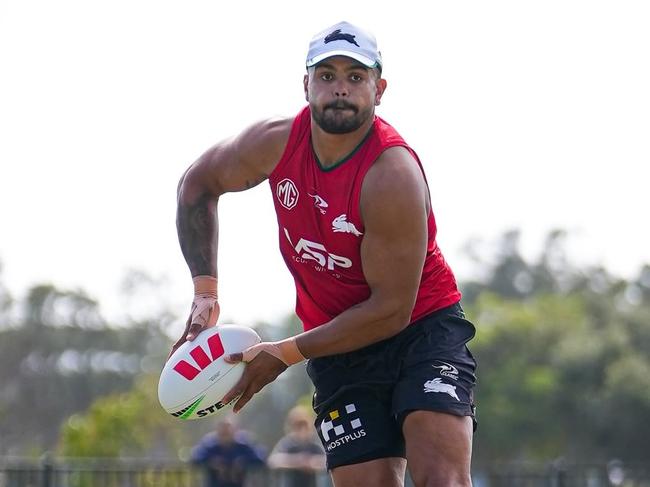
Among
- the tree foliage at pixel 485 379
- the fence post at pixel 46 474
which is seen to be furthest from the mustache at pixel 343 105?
the tree foliage at pixel 485 379

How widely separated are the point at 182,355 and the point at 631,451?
33323 mm

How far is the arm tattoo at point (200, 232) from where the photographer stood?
6.35 meters

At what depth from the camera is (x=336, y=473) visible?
6.01m

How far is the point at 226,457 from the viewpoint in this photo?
13.9 meters

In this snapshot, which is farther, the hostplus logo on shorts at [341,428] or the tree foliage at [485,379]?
the tree foliage at [485,379]

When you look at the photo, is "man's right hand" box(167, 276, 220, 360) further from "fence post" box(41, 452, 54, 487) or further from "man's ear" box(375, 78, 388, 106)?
"fence post" box(41, 452, 54, 487)

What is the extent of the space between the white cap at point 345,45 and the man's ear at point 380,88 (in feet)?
0.28

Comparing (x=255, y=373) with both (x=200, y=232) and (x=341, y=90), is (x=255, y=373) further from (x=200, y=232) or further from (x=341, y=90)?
(x=341, y=90)

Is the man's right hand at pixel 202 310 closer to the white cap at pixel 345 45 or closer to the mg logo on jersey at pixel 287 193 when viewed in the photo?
the mg logo on jersey at pixel 287 193

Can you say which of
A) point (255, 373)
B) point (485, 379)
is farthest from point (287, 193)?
point (485, 379)

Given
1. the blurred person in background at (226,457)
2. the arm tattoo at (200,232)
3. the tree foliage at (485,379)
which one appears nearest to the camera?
the arm tattoo at (200,232)

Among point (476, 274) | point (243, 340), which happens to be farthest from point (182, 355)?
point (476, 274)

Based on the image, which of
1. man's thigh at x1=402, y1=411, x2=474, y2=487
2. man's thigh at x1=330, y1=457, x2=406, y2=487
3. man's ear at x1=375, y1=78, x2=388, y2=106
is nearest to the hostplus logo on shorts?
man's thigh at x1=330, y1=457, x2=406, y2=487

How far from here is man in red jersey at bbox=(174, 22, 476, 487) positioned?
551 centimetres
